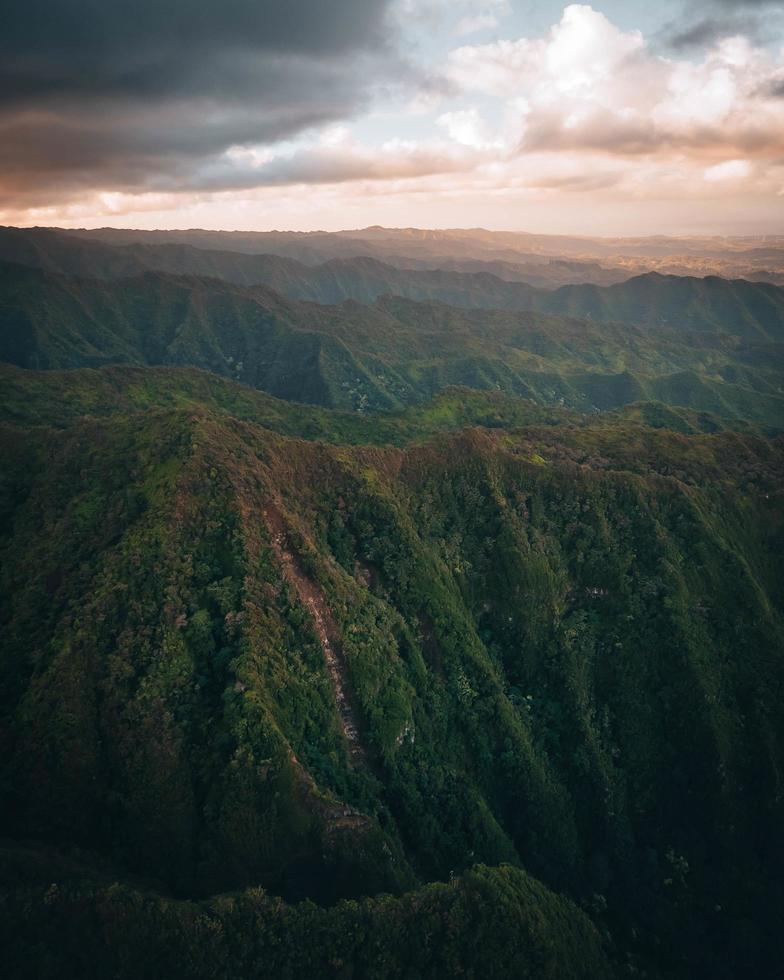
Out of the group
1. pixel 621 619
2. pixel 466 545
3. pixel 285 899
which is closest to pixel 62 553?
pixel 285 899

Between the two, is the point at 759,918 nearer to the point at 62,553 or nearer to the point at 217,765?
the point at 217,765

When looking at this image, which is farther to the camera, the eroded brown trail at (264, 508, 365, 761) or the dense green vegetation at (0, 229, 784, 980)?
the eroded brown trail at (264, 508, 365, 761)

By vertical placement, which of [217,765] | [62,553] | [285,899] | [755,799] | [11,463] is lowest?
[755,799]

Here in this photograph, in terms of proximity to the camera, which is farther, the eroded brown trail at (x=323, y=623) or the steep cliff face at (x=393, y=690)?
the eroded brown trail at (x=323, y=623)

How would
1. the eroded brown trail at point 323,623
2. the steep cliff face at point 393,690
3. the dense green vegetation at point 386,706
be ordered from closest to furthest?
the dense green vegetation at point 386,706 → the steep cliff face at point 393,690 → the eroded brown trail at point 323,623

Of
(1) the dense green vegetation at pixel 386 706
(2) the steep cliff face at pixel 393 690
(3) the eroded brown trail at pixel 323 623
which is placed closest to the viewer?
(1) the dense green vegetation at pixel 386 706
